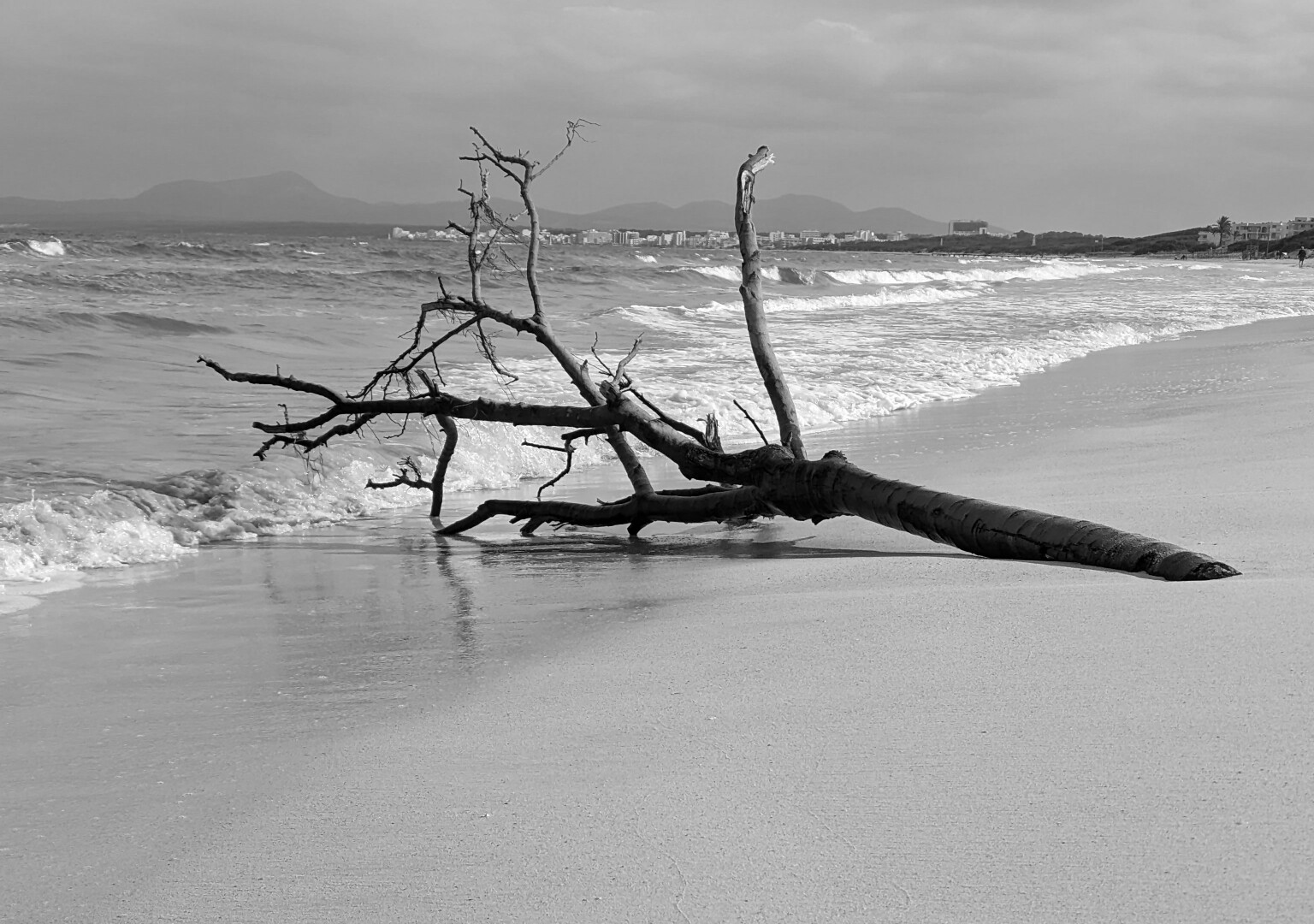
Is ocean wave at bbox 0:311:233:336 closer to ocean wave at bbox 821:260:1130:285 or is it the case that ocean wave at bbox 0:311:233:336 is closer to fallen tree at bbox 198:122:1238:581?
fallen tree at bbox 198:122:1238:581

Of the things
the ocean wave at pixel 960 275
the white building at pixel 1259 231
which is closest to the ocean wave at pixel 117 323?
the ocean wave at pixel 960 275

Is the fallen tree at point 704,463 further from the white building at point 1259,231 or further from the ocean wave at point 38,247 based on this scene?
the white building at point 1259,231

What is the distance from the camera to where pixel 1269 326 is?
823 inches

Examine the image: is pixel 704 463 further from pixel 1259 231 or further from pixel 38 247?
pixel 1259 231

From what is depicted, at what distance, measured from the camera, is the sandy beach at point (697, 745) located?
193 centimetres

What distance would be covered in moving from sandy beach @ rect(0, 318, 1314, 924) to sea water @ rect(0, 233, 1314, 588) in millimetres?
2436

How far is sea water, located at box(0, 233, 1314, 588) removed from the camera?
23.9 ft

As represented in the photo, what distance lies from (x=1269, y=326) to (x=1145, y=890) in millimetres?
21849

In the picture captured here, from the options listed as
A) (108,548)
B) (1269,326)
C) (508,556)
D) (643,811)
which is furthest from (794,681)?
(1269,326)

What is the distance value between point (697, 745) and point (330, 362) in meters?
14.0

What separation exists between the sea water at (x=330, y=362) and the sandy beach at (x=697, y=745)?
7.99 ft

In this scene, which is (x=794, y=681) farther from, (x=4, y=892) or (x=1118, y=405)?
(x=1118, y=405)

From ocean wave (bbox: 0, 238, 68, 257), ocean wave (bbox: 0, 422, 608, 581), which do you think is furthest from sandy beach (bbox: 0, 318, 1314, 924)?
ocean wave (bbox: 0, 238, 68, 257)

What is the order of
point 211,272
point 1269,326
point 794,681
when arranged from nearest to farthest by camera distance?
point 794,681, point 1269,326, point 211,272
